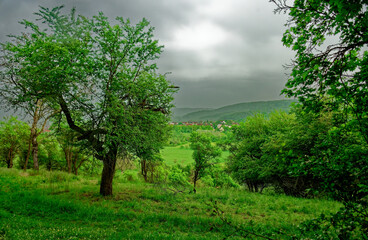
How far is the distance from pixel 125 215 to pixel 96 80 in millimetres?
9842

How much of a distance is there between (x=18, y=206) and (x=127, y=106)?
933 centimetres

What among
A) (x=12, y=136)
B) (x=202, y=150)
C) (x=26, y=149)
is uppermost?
(x=12, y=136)

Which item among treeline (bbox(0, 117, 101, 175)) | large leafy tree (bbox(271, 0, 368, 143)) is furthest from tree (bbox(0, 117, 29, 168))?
large leafy tree (bbox(271, 0, 368, 143))

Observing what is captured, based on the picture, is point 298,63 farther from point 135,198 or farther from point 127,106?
point 135,198

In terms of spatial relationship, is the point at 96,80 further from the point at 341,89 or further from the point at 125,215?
the point at 341,89

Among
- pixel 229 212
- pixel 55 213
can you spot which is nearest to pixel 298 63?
pixel 229 212

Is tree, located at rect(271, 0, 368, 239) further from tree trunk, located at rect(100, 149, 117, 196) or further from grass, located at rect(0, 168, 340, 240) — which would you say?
tree trunk, located at rect(100, 149, 117, 196)

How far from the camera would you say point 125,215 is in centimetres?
1170

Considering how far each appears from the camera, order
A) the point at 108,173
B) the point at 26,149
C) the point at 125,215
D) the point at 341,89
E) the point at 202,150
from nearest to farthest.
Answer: the point at 341,89 < the point at 125,215 < the point at 108,173 < the point at 202,150 < the point at 26,149

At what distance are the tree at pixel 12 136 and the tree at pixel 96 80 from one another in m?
28.4

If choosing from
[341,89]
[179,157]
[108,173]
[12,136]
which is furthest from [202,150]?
[179,157]

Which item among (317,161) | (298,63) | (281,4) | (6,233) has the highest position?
(281,4)

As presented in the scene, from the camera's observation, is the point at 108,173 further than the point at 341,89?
Yes

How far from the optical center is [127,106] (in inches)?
577
